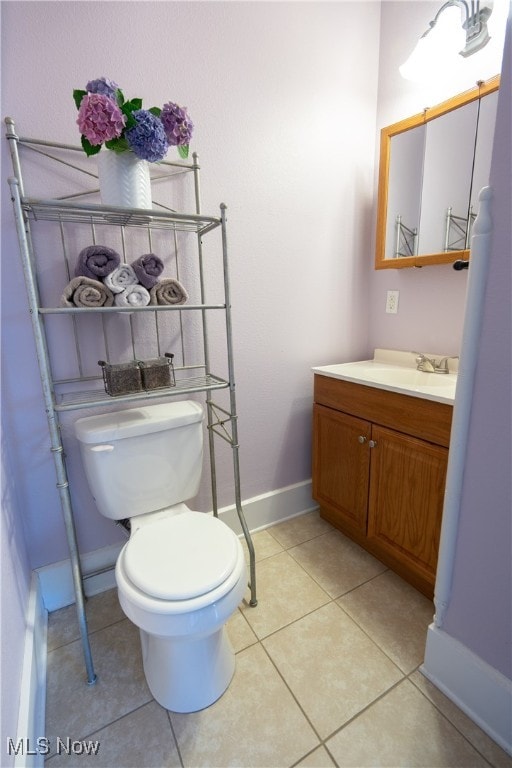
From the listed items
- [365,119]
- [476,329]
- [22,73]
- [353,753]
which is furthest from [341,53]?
[353,753]

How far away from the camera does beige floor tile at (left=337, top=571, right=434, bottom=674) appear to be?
3.91 ft

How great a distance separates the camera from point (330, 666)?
1.15 m

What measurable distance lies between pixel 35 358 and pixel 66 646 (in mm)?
997

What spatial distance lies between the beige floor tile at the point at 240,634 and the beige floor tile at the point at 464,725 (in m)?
0.52

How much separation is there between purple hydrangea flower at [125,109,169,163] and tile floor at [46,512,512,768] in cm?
155

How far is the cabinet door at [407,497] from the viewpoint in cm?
123

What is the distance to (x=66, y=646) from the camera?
125 cm

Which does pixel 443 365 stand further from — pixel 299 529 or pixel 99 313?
pixel 99 313

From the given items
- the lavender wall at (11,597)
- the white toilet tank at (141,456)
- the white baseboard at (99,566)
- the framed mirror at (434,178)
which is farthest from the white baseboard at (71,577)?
the framed mirror at (434,178)

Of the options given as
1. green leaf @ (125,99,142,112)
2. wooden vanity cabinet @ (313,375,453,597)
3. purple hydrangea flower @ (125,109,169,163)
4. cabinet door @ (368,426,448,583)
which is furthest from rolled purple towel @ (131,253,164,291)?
cabinet door @ (368,426,448,583)

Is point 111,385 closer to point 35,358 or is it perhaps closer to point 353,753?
point 35,358

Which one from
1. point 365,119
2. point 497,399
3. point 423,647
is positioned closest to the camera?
point 497,399

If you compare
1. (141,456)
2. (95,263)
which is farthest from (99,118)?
(141,456)

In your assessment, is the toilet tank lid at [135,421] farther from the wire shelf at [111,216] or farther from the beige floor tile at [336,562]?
the beige floor tile at [336,562]
